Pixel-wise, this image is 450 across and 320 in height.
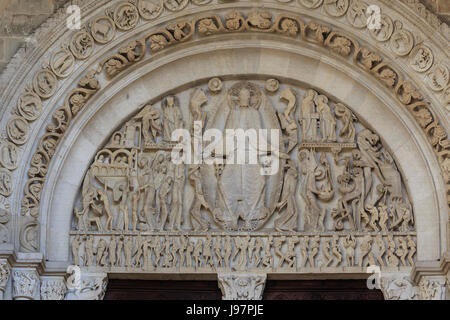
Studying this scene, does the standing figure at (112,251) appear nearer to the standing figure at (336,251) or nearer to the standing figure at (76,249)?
the standing figure at (76,249)

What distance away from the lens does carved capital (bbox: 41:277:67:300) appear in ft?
46.9

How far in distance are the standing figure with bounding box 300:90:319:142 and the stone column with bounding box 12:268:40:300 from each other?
348 centimetres

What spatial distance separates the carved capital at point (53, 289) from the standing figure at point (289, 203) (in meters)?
2.48

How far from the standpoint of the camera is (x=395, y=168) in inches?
588

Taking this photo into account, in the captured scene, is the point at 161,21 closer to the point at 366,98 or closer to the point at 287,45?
the point at 287,45

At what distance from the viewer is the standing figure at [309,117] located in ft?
49.6

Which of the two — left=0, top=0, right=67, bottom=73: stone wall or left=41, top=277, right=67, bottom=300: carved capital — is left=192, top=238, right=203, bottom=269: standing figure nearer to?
left=41, top=277, right=67, bottom=300: carved capital

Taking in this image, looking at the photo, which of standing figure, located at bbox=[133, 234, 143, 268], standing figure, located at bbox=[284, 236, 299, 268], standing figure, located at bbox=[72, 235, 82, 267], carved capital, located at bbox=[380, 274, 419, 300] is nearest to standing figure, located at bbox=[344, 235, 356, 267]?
carved capital, located at bbox=[380, 274, 419, 300]

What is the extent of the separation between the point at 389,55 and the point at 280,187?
1.96 metres

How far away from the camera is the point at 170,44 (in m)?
15.2

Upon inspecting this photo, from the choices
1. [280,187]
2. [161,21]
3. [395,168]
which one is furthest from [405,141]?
[161,21]

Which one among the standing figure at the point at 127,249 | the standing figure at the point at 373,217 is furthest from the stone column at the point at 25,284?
the standing figure at the point at 373,217
